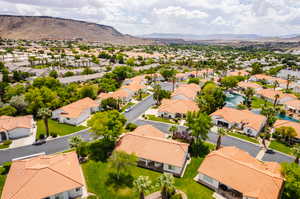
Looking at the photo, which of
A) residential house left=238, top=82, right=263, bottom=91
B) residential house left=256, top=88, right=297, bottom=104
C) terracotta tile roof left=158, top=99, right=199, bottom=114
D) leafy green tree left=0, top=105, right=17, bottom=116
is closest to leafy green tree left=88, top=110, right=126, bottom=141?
terracotta tile roof left=158, top=99, right=199, bottom=114

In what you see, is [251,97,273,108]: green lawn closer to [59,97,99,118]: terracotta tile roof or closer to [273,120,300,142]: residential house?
[273,120,300,142]: residential house

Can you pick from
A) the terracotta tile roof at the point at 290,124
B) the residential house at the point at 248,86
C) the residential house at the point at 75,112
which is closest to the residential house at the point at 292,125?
the terracotta tile roof at the point at 290,124

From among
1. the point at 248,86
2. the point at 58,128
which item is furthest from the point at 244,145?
the point at 248,86

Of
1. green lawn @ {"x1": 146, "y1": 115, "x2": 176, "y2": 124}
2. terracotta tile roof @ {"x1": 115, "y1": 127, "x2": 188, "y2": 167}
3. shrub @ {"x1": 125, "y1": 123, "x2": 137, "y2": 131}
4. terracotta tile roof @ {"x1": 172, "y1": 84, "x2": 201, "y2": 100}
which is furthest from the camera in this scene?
terracotta tile roof @ {"x1": 172, "y1": 84, "x2": 201, "y2": 100}

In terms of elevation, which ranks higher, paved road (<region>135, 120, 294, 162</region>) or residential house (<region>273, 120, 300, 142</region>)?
residential house (<region>273, 120, 300, 142</region>)

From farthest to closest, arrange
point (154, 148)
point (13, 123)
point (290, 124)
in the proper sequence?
Result: point (290, 124) < point (13, 123) < point (154, 148)

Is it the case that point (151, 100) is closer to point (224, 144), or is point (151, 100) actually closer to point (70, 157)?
point (224, 144)

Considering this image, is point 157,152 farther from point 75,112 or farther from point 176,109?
Result: point 75,112
